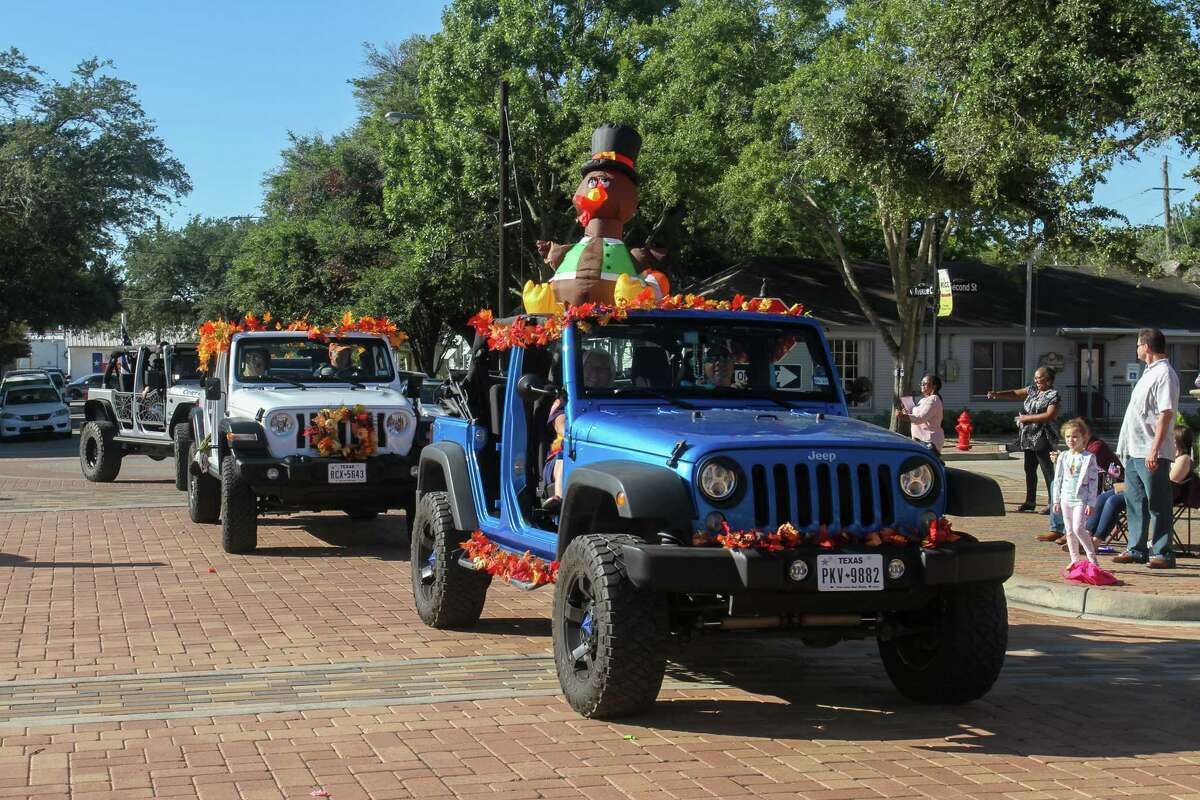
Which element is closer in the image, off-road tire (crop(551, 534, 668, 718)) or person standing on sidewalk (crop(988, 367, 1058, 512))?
off-road tire (crop(551, 534, 668, 718))

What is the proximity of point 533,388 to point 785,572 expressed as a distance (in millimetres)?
1963

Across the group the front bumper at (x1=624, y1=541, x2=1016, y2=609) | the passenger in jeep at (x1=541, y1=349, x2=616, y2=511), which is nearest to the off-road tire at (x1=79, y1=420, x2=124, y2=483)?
the passenger in jeep at (x1=541, y1=349, x2=616, y2=511)

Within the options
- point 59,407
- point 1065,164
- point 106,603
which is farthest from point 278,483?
point 59,407

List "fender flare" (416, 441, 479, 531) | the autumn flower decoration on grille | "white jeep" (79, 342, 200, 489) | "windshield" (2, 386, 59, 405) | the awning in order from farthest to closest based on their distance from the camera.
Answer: the awning, "windshield" (2, 386, 59, 405), "white jeep" (79, 342, 200, 489), the autumn flower decoration on grille, "fender flare" (416, 441, 479, 531)

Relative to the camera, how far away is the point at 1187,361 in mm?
41062

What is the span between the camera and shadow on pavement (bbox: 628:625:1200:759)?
6.32 m

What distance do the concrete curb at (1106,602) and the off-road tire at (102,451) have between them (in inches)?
586

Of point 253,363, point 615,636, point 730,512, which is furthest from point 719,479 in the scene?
point 253,363

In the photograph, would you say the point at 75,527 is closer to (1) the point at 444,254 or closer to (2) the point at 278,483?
(2) the point at 278,483

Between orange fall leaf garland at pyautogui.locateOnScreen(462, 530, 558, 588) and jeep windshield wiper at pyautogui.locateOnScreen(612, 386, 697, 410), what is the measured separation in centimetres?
99

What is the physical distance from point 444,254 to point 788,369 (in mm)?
33098

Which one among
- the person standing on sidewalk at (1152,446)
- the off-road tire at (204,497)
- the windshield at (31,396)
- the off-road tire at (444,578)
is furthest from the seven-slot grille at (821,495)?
the windshield at (31,396)

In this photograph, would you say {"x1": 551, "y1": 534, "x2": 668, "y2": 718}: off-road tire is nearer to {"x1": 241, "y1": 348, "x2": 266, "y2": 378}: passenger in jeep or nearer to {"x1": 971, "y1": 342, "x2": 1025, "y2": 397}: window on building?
{"x1": 241, "y1": 348, "x2": 266, "y2": 378}: passenger in jeep

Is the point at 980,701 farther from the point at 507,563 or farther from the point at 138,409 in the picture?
the point at 138,409
